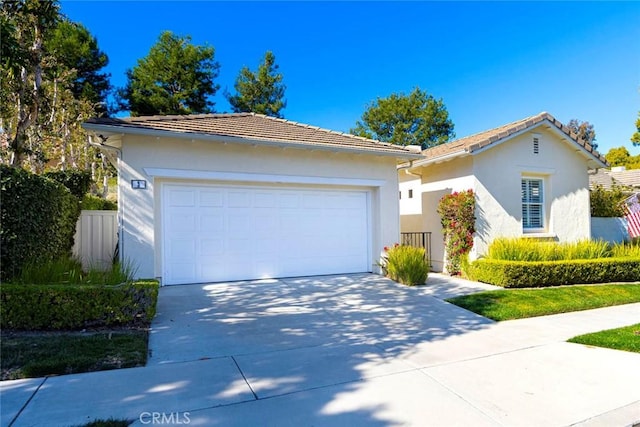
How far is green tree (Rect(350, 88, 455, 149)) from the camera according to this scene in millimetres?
33312

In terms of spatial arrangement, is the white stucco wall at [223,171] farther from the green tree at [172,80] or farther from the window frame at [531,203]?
the green tree at [172,80]

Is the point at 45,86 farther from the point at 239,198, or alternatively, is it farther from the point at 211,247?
the point at 211,247

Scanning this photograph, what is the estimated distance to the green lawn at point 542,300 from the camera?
6812 mm

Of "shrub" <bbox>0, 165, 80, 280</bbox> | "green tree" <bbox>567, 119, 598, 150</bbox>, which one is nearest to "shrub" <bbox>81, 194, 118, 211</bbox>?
"shrub" <bbox>0, 165, 80, 280</bbox>

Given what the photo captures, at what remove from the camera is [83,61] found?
67.8 feet

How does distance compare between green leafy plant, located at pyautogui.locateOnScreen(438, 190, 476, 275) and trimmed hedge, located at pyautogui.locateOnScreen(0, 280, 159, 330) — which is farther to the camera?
green leafy plant, located at pyautogui.locateOnScreen(438, 190, 476, 275)

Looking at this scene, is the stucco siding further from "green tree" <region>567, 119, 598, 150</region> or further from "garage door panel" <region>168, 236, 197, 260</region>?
"green tree" <region>567, 119, 598, 150</region>

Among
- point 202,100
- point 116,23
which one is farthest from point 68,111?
point 202,100

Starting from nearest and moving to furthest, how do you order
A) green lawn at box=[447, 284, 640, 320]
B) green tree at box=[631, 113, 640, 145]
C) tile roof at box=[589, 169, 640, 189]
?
green lawn at box=[447, 284, 640, 320] → green tree at box=[631, 113, 640, 145] → tile roof at box=[589, 169, 640, 189]

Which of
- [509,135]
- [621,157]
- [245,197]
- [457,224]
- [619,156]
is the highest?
[619,156]

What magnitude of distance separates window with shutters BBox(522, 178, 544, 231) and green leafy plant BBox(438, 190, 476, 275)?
264 centimetres

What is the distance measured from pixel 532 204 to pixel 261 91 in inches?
903

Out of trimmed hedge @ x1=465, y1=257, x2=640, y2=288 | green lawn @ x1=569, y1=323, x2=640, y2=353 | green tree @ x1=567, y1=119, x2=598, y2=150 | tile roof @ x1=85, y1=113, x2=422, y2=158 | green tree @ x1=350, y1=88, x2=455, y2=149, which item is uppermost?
green tree @ x1=567, y1=119, x2=598, y2=150

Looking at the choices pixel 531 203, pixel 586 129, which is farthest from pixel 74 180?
pixel 586 129
